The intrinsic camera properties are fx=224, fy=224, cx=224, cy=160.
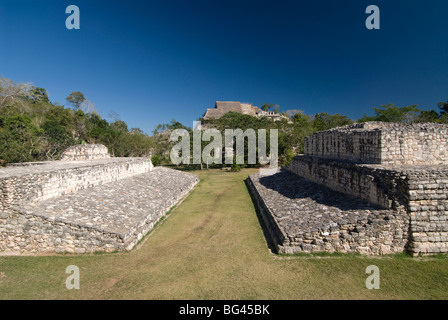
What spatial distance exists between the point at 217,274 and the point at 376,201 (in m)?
5.40

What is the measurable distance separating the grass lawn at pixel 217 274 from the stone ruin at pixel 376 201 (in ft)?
1.46

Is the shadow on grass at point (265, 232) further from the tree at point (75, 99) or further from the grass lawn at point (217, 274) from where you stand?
the tree at point (75, 99)

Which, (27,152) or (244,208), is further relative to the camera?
(27,152)

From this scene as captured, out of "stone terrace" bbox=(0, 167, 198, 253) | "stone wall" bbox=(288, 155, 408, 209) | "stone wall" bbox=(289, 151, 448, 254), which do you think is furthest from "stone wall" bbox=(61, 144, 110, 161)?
"stone wall" bbox=(289, 151, 448, 254)

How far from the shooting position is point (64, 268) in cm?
611

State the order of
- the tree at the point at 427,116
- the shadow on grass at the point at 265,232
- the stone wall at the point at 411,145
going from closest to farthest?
the shadow on grass at the point at 265,232 < the stone wall at the point at 411,145 < the tree at the point at 427,116

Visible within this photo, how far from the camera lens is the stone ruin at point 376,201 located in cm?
611

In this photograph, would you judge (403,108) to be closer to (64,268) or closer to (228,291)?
(228,291)

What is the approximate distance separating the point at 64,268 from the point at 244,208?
795 centimetres

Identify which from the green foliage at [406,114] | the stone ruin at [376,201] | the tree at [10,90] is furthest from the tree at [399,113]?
the tree at [10,90]

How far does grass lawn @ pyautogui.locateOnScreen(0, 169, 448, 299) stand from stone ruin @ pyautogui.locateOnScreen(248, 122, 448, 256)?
17.5 inches

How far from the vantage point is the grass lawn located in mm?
4938

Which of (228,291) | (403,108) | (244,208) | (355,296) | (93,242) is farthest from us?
(403,108)
